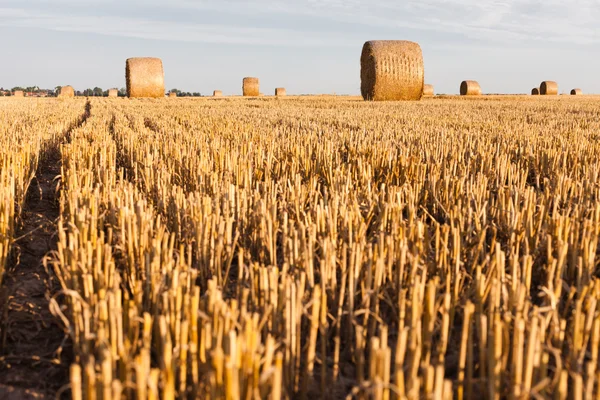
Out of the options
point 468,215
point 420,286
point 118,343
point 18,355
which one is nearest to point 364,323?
point 420,286

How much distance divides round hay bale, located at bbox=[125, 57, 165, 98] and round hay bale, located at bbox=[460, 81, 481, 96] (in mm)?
12457

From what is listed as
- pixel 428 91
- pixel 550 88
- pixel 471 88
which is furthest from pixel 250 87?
pixel 550 88

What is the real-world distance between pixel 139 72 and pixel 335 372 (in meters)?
21.8

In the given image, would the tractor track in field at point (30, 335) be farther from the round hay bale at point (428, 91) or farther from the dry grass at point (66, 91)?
the dry grass at point (66, 91)

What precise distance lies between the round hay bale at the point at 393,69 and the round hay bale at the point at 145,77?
8757mm

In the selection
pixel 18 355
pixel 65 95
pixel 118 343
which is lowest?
pixel 18 355

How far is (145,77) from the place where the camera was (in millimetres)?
21797

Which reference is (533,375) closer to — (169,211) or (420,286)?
(420,286)

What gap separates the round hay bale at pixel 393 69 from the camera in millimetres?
16156

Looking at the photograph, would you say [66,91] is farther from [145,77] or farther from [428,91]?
[428,91]

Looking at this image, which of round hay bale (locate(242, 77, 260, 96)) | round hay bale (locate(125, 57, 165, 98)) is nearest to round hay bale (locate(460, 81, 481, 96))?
round hay bale (locate(242, 77, 260, 96))

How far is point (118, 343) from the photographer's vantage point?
132 cm

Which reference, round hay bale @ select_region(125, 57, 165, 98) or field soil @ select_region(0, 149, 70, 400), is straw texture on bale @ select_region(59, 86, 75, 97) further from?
field soil @ select_region(0, 149, 70, 400)

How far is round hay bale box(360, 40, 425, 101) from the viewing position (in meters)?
16.2
